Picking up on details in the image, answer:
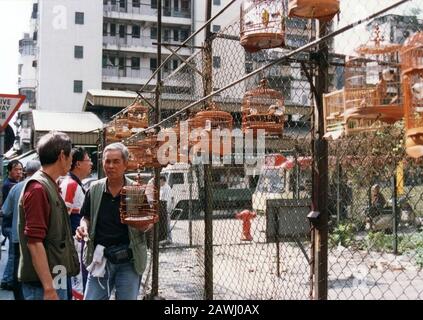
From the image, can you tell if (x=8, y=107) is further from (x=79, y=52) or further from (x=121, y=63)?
(x=121, y=63)

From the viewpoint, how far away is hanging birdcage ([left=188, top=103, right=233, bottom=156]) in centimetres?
439

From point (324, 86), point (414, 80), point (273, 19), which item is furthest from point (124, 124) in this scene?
point (414, 80)

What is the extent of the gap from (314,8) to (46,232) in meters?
2.10

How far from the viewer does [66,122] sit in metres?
25.4

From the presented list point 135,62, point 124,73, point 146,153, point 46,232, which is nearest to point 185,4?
point 135,62

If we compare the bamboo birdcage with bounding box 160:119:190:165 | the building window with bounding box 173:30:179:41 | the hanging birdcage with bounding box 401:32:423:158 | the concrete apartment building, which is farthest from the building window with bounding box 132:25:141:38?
the hanging birdcage with bounding box 401:32:423:158

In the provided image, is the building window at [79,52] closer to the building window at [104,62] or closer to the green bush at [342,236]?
the building window at [104,62]

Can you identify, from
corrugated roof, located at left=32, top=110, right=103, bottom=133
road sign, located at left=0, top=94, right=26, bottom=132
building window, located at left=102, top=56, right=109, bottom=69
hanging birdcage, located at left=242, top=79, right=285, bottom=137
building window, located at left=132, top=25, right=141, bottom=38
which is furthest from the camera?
building window, located at left=132, top=25, right=141, bottom=38

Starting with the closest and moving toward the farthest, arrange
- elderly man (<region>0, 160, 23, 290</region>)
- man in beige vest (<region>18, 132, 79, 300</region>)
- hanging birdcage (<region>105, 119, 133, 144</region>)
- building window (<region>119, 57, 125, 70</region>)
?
1. man in beige vest (<region>18, 132, 79, 300</region>)
2. elderly man (<region>0, 160, 23, 290</region>)
3. hanging birdcage (<region>105, 119, 133, 144</region>)
4. building window (<region>119, 57, 125, 70</region>)

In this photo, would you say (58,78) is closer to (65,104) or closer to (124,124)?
(65,104)

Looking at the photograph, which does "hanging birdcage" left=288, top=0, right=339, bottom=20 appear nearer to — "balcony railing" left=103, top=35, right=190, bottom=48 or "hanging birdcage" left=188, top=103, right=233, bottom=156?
"hanging birdcage" left=188, top=103, right=233, bottom=156

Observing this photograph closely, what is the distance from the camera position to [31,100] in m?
44.7

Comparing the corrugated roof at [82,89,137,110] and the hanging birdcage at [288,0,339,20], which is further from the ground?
the corrugated roof at [82,89,137,110]

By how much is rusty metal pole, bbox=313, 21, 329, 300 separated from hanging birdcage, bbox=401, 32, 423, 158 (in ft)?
2.11
